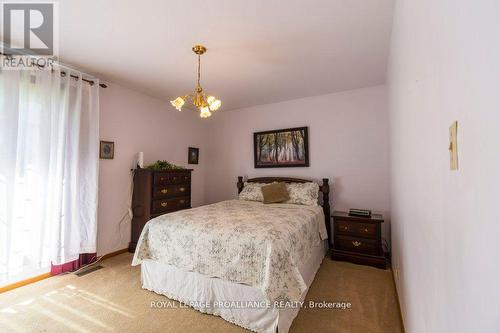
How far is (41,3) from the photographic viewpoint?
5.58 ft

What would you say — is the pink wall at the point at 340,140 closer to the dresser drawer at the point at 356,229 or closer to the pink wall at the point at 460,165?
the dresser drawer at the point at 356,229

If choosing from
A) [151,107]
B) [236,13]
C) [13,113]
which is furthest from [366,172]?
[13,113]

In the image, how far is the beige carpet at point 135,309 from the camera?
5.59ft

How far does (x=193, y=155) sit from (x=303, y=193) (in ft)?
7.97

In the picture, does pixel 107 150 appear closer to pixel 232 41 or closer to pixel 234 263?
pixel 232 41

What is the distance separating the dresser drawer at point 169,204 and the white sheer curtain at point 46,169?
0.74 m

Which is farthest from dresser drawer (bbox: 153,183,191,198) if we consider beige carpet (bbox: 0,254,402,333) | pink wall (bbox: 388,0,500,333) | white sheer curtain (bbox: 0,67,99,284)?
pink wall (bbox: 388,0,500,333)

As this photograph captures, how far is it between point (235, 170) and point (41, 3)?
338 cm

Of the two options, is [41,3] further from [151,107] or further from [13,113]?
[151,107]

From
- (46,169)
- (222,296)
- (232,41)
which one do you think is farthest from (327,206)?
(46,169)

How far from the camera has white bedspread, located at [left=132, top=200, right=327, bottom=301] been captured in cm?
164

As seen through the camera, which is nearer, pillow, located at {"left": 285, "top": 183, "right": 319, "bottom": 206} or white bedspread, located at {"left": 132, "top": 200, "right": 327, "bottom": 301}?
white bedspread, located at {"left": 132, "top": 200, "right": 327, "bottom": 301}

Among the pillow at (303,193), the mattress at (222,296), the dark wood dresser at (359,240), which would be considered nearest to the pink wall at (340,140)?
the pillow at (303,193)

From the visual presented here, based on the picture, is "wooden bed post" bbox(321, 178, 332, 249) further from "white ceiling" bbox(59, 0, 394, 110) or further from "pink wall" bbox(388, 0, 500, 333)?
"pink wall" bbox(388, 0, 500, 333)
